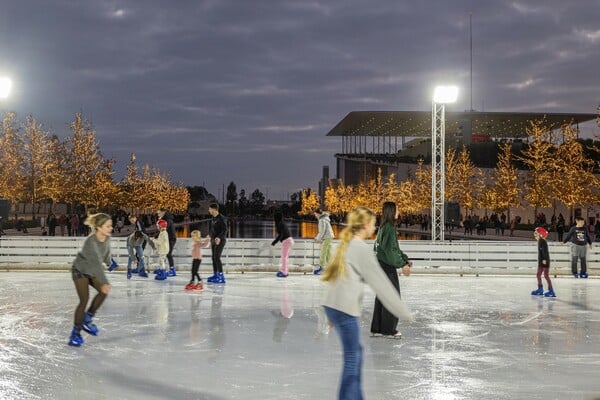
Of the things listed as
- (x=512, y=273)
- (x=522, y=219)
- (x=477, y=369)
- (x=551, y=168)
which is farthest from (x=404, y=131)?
(x=477, y=369)

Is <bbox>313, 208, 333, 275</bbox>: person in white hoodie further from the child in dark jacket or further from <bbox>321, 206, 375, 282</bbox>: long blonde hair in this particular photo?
<bbox>321, 206, 375, 282</bbox>: long blonde hair

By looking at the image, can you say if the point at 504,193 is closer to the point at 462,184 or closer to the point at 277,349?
the point at 462,184

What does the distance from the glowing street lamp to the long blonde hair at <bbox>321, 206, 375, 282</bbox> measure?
47.3 ft

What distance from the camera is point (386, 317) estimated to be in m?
8.46

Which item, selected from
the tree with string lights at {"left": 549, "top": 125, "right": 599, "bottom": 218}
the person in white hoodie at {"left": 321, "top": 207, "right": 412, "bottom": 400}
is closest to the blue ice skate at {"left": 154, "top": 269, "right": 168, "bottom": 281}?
the person in white hoodie at {"left": 321, "top": 207, "right": 412, "bottom": 400}

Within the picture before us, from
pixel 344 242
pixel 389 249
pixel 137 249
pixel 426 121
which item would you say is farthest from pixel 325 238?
pixel 426 121

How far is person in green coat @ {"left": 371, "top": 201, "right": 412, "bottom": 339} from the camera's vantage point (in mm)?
8289

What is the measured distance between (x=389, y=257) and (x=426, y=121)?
2801 inches

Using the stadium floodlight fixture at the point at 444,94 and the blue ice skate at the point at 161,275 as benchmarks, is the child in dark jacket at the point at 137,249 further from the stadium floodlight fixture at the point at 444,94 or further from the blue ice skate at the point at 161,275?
the stadium floodlight fixture at the point at 444,94

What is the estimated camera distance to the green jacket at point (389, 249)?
826 cm

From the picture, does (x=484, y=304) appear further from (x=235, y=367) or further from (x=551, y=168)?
(x=551, y=168)

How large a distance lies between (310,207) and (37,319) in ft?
424

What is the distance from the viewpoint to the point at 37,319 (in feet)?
32.0

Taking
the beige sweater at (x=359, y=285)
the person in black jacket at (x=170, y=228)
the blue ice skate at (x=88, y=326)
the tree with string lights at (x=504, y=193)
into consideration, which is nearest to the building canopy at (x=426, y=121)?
the tree with string lights at (x=504, y=193)
